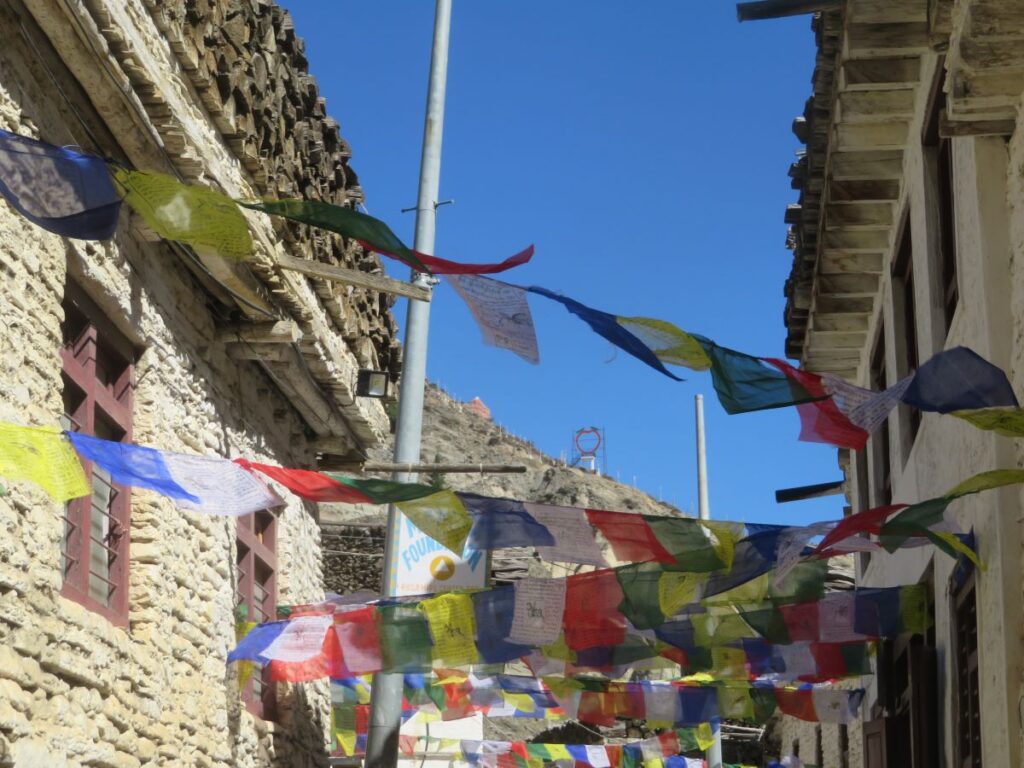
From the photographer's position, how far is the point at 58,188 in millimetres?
6266

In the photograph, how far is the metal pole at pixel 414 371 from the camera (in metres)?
10.0

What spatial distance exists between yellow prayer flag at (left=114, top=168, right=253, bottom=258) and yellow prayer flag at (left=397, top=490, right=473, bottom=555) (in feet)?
5.65

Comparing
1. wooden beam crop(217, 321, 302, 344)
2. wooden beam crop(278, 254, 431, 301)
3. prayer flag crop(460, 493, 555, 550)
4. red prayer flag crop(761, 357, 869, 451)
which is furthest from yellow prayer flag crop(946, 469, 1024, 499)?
wooden beam crop(217, 321, 302, 344)

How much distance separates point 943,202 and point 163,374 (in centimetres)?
524

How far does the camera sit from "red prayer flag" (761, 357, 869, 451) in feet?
23.4

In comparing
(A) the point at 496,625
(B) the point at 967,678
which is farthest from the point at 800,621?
(A) the point at 496,625

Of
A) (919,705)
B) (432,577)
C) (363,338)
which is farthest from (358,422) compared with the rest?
(919,705)

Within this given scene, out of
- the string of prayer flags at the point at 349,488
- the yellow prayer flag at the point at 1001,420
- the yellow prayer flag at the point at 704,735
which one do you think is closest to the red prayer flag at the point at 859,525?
the yellow prayer flag at the point at 1001,420

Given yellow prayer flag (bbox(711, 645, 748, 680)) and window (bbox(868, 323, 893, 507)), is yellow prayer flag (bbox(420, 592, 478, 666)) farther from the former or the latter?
window (bbox(868, 323, 893, 507))

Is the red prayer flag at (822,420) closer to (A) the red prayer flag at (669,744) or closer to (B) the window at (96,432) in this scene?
(B) the window at (96,432)

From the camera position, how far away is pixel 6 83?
26.1 ft

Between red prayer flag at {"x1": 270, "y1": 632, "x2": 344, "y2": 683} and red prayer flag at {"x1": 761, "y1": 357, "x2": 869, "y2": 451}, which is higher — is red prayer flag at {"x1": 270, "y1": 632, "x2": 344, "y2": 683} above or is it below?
below

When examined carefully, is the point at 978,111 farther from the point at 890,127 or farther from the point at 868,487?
the point at 868,487

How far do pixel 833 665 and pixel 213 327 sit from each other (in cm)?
519
